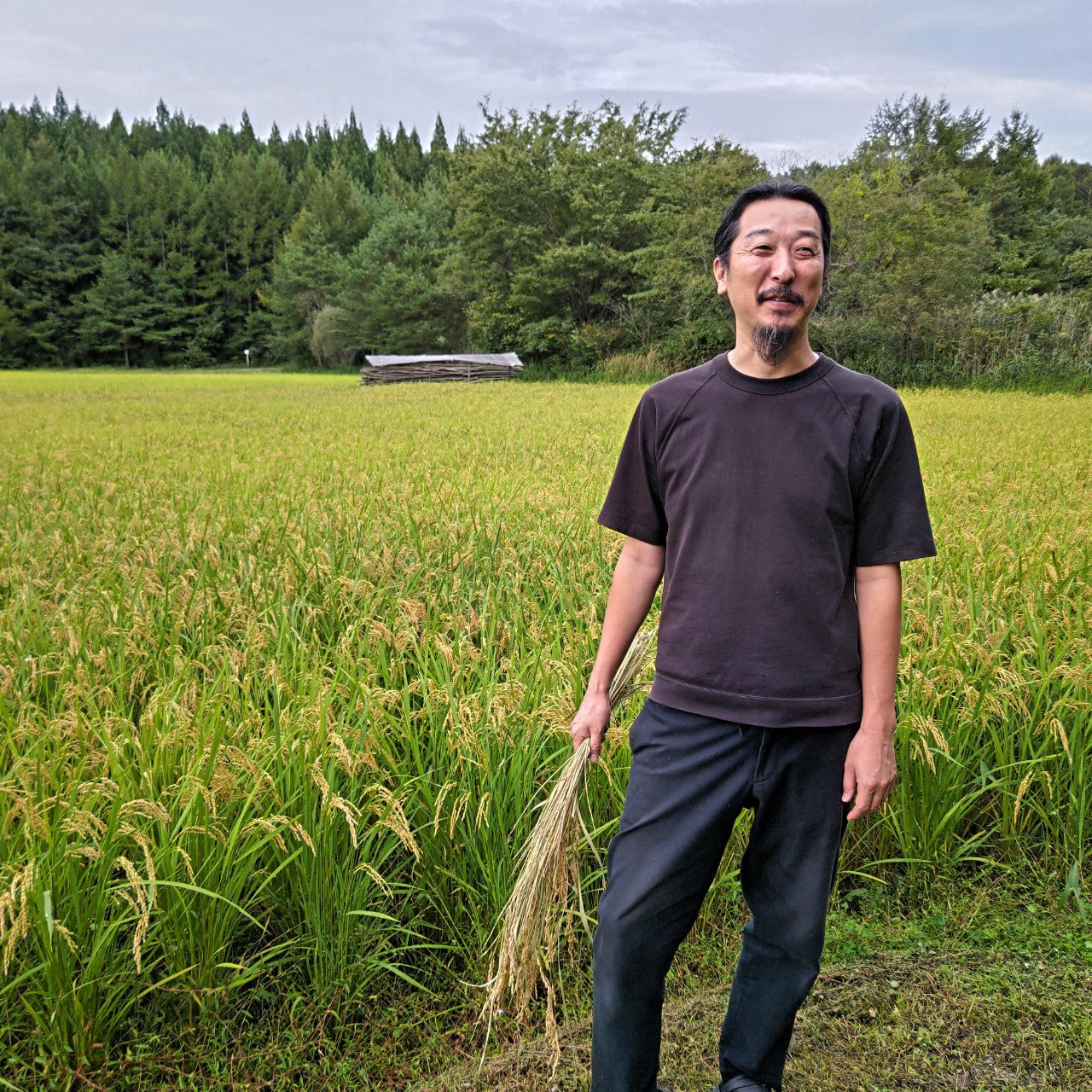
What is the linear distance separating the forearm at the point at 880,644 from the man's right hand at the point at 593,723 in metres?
0.52

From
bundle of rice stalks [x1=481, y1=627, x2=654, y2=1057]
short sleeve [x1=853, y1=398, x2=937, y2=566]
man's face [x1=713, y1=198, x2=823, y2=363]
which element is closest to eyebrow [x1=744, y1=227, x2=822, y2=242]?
man's face [x1=713, y1=198, x2=823, y2=363]

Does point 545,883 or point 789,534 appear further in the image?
point 545,883

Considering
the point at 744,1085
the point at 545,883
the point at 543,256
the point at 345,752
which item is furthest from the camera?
the point at 543,256

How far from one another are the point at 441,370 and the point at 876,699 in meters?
30.6

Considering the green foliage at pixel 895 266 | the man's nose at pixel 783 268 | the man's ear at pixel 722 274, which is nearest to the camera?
the man's nose at pixel 783 268

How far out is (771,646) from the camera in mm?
1685

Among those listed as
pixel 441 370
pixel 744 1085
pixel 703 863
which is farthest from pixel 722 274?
pixel 441 370

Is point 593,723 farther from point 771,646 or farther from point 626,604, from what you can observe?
point 771,646

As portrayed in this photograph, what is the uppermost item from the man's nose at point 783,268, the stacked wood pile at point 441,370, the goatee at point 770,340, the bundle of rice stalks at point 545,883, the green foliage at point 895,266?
the green foliage at point 895,266

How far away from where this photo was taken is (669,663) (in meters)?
1.78

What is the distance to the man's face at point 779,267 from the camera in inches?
65.8

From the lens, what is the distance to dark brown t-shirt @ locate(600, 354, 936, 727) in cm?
168

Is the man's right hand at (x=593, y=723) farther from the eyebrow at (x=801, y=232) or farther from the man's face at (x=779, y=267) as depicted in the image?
the eyebrow at (x=801, y=232)

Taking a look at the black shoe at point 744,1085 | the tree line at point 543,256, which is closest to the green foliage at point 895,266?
the tree line at point 543,256
